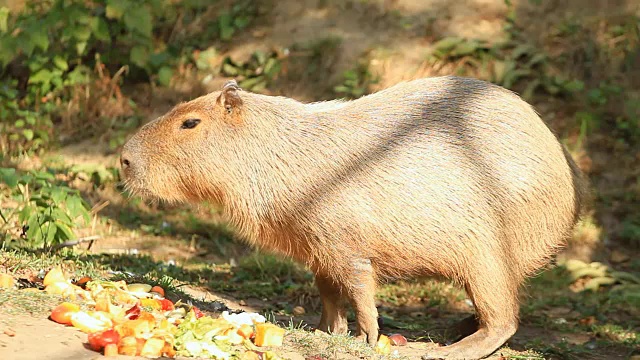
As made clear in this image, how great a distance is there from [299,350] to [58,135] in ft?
17.8

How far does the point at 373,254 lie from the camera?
4945mm

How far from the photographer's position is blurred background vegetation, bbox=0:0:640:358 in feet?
26.9

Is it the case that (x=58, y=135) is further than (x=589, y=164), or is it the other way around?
(x=58, y=135)

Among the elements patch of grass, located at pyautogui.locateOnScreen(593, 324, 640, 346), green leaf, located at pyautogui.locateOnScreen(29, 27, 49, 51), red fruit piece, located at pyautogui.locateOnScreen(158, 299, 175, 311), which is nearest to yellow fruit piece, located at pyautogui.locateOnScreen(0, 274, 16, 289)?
red fruit piece, located at pyautogui.locateOnScreen(158, 299, 175, 311)

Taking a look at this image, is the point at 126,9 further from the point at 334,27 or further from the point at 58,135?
the point at 334,27

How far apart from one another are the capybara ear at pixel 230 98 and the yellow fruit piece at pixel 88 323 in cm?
155

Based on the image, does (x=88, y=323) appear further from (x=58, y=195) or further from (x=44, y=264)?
(x=58, y=195)

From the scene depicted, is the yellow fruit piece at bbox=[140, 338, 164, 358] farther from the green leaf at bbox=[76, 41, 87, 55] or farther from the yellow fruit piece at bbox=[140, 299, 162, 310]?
the green leaf at bbox=[76, 41, 87, 55]

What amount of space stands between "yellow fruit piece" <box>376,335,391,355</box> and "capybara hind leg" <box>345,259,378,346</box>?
7cm

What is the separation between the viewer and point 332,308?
5395mm

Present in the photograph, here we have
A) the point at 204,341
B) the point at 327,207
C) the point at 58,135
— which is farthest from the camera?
the point at 58,135

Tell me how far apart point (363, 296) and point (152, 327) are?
1346mm

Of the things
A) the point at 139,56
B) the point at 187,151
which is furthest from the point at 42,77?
the point at 187,151

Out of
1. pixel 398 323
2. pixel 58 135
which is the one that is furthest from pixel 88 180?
pixel 398 323
